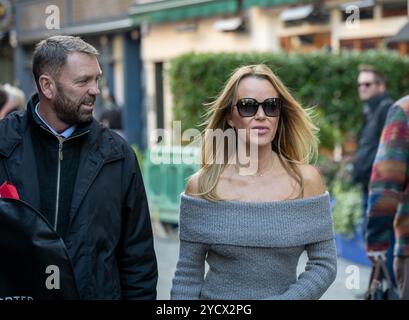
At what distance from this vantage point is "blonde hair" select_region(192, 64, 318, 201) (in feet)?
11.6

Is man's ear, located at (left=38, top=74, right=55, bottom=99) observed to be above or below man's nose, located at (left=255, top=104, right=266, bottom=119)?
above

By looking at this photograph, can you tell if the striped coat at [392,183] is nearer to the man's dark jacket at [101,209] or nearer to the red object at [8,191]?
the man's dark jacket at [101,209]

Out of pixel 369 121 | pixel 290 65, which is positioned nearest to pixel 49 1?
pixel 290 65

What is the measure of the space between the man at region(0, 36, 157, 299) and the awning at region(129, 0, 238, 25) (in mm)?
15914

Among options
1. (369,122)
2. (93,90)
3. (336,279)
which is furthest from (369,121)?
(93,90)

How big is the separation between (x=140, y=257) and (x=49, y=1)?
27.3m

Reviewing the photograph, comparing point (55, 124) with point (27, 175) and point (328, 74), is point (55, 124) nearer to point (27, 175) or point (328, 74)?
point (27, 175)

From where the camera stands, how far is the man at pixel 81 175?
11.5 feet

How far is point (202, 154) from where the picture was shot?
12.0 ft

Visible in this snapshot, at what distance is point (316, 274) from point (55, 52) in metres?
1.31

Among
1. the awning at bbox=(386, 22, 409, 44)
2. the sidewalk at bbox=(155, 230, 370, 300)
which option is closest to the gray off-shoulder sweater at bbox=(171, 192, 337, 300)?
the sidewalk at bbox=(155, 230, 370, 300)

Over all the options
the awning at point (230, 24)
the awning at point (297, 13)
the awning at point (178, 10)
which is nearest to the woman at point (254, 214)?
the awning at point (297, 13)

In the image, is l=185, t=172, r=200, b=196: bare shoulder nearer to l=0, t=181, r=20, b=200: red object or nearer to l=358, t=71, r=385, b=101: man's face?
l=0, t=181, r=20, b=200: red object

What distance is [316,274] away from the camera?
11.2 ft
